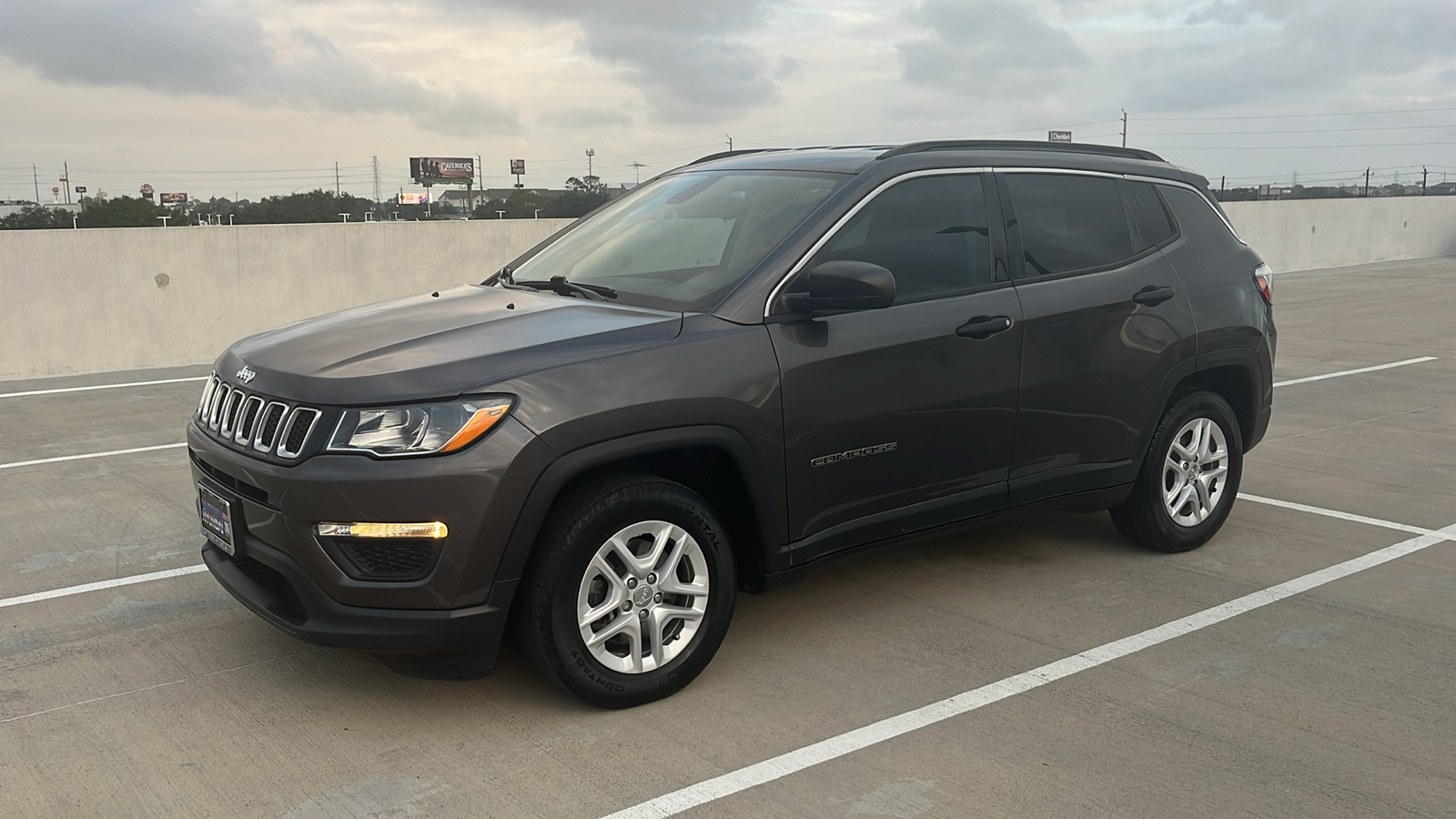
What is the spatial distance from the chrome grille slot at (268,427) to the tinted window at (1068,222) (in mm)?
2894

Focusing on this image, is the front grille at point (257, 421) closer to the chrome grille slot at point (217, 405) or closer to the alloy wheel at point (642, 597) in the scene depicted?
the chrome grille slot at point (217, 405)

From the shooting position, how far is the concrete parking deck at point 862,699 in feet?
11.0

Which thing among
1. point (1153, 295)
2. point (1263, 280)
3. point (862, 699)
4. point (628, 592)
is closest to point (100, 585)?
point (628, 592)

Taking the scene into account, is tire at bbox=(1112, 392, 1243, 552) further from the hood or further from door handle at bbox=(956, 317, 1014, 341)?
the hood

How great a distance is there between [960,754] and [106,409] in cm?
855

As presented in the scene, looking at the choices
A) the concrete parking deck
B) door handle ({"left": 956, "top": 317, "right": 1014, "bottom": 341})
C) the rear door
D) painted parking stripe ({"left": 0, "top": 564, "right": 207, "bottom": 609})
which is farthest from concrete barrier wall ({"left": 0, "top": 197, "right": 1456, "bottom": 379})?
door handle ({"left": 956, "top": 317, "right": 1014, "bottom": 341})

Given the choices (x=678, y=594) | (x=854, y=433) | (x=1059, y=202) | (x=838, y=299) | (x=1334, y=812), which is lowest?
(x=1334, y=812)

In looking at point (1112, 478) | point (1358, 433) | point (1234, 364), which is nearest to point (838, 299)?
point (1112, 478)

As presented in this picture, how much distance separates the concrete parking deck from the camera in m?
3.36

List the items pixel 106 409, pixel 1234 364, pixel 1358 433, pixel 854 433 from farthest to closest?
pixel 106 409 < pixel 1358 433 < pixel 1234 364 < pixel 854 433

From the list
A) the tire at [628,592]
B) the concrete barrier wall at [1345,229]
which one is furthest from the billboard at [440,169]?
the tire at [628,592]

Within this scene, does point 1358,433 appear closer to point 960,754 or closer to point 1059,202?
point 1059,202

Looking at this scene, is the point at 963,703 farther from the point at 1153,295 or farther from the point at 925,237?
the point at 1153,295

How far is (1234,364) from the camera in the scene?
5629 mm
